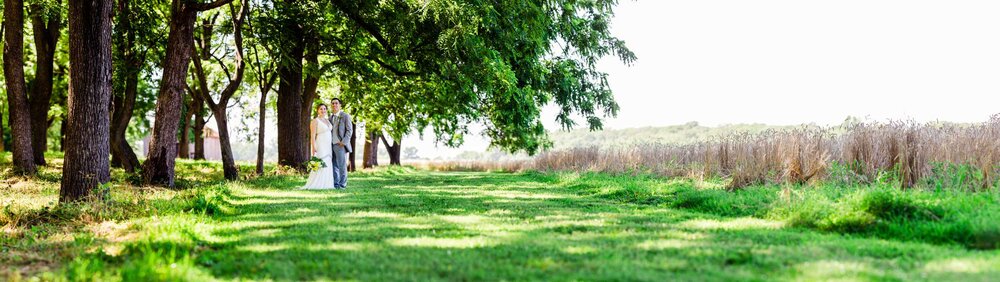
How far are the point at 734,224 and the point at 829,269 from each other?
99.0 inches

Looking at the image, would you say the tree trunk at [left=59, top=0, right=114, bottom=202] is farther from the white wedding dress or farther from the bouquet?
the white wedding dress

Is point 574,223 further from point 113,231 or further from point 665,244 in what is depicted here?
point 113,231

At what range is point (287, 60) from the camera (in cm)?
1830

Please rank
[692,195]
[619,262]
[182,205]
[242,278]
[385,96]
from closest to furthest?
[242,278], [619,262], [182,205], [692,195], [385,96]

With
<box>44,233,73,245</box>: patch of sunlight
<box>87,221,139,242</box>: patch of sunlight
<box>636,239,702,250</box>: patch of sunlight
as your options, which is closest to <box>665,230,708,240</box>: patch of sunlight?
<box>636,239,702,250</box>: patch of sunlight

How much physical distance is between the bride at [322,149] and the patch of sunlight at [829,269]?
35.0 ft

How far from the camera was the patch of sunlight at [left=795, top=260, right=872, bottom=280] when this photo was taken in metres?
4.33

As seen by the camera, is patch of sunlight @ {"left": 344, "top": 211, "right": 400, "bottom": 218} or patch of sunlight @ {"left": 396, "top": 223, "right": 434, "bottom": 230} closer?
patch of sunlight @ {"left": 396, "top": 223, "right": 434, "bottom": 230}

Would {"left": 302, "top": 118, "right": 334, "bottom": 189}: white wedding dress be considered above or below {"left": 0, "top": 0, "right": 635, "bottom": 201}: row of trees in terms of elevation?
below

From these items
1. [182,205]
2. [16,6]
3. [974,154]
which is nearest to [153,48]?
[16,6]

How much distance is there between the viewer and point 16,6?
15500 mm

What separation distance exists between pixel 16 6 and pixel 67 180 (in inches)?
319

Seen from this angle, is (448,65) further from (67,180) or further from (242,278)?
(242,278)

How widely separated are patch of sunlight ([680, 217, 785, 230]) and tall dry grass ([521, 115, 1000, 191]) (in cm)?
276
